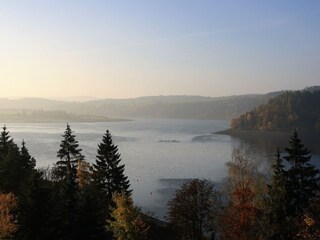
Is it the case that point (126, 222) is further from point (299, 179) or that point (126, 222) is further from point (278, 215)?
point (299, 179)

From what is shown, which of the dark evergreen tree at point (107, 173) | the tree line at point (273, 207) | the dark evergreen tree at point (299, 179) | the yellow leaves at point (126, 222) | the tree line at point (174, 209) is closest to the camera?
the tree line at point (273, 207)

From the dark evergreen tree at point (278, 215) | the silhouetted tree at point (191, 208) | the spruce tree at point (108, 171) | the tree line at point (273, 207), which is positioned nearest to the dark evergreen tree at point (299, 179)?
the tree line at point (273, 207)

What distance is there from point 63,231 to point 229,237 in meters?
16.2

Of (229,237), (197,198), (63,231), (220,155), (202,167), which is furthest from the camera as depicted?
(220,155)

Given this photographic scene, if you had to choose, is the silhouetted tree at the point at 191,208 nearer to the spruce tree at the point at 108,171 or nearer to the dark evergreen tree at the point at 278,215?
the spruce tree at the point at 108,171

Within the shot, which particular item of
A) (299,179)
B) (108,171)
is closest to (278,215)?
(299,179)

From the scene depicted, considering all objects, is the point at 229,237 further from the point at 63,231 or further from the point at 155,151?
the point at 155,151

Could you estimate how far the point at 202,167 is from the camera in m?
116

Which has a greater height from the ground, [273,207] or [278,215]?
[273,207]

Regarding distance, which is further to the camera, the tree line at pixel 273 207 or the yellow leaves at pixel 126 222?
the yellow leaves at pixel 126 222

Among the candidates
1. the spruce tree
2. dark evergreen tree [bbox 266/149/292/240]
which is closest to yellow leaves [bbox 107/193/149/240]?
the spruce tree

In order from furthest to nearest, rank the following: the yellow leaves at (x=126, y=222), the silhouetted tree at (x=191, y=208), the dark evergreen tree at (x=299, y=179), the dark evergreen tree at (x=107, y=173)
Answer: the dark evergreen tree at (x=107, y=173), the silhouetted tree at (x=191, y=208), the dark evergreen tree at (x=299, y=179), the yellow leaves at (x=126, y=222)

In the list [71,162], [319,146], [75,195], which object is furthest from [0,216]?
[319,146]

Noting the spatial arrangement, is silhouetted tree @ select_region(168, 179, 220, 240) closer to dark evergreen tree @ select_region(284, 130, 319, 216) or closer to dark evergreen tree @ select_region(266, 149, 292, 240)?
dark evergreen tree @ select_region(284, 130, 319, 216)
